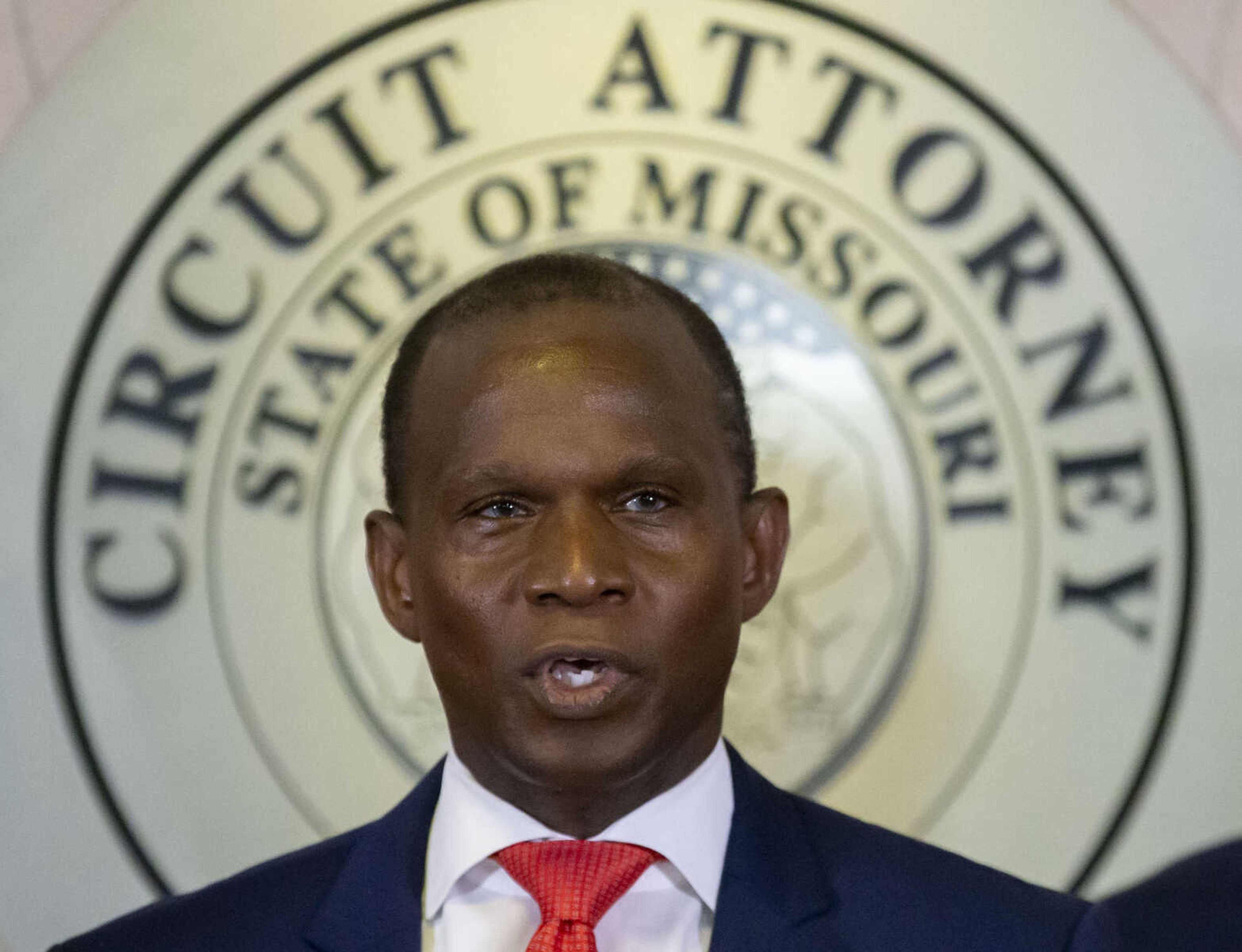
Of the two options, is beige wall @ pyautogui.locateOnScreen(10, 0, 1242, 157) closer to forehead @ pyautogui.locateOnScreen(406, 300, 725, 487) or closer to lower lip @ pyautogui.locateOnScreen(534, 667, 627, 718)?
forehead @ pyautogui.locateOnScreen(406, 300, 725, 487)

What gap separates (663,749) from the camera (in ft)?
3.65

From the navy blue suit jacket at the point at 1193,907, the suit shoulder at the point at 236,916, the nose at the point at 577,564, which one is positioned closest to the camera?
the navy blue suit jacket at the point at 1193,907

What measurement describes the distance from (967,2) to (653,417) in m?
0.85

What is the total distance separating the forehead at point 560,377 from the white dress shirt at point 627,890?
0.25 m

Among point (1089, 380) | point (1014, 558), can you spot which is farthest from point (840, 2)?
point (1014, 558)

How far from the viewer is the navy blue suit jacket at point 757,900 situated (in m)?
1.13

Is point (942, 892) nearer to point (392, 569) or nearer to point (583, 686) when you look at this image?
point (583, 686)

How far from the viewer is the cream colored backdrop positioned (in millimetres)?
1726

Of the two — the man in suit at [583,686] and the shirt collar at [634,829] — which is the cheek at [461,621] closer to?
the man in suit at [583,686]

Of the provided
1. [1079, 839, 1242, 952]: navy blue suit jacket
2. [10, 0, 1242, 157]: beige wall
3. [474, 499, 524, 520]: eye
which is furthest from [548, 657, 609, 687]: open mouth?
[10, 0, 1242, 157]: beige wall

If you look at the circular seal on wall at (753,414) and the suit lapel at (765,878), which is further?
the circular seal on wall at (753,414)

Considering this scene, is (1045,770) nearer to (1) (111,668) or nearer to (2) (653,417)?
(2) (653,417)

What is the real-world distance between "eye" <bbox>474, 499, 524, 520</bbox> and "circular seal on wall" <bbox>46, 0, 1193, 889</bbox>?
64 centimetres

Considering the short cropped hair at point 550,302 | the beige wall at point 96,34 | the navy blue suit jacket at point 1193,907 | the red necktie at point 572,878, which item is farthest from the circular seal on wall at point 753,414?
the navy blue suit jacket at point 1193,907
